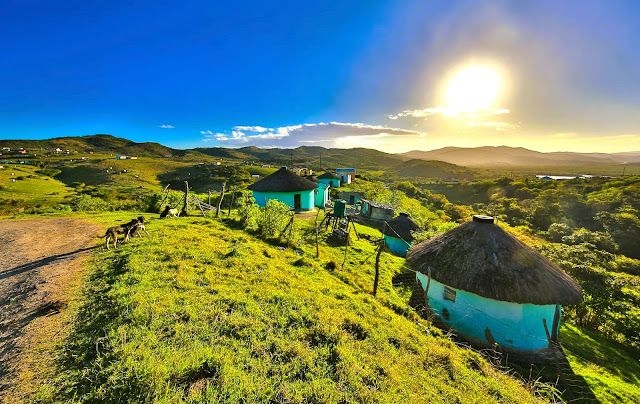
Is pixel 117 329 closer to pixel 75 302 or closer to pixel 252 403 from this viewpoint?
pixel 75 302

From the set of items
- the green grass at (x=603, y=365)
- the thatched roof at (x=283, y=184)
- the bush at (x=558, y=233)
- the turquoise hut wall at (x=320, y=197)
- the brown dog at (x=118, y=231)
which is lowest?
the bush at (x=558, y=233)

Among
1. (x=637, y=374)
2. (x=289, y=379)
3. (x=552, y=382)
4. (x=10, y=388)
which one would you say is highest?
(x=10, y=388)

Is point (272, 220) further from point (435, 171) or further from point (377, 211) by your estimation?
point (435, 171)

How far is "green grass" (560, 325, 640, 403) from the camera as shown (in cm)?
959

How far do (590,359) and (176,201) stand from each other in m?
26.8

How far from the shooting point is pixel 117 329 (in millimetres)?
6652

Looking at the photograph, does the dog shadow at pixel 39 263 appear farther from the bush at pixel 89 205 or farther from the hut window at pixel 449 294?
the hut window at pixel 449 294

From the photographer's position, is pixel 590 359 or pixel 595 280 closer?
pixel 590 359

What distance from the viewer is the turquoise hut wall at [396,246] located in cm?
2648

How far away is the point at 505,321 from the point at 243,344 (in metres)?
10.3

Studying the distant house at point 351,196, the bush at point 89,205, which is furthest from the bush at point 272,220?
the distant house at point 351,196

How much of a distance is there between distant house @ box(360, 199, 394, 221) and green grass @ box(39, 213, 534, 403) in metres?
24.7

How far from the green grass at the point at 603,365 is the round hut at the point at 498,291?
45.8 inches

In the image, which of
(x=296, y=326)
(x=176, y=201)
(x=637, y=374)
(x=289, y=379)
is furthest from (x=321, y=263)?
(x=176, y=201)
